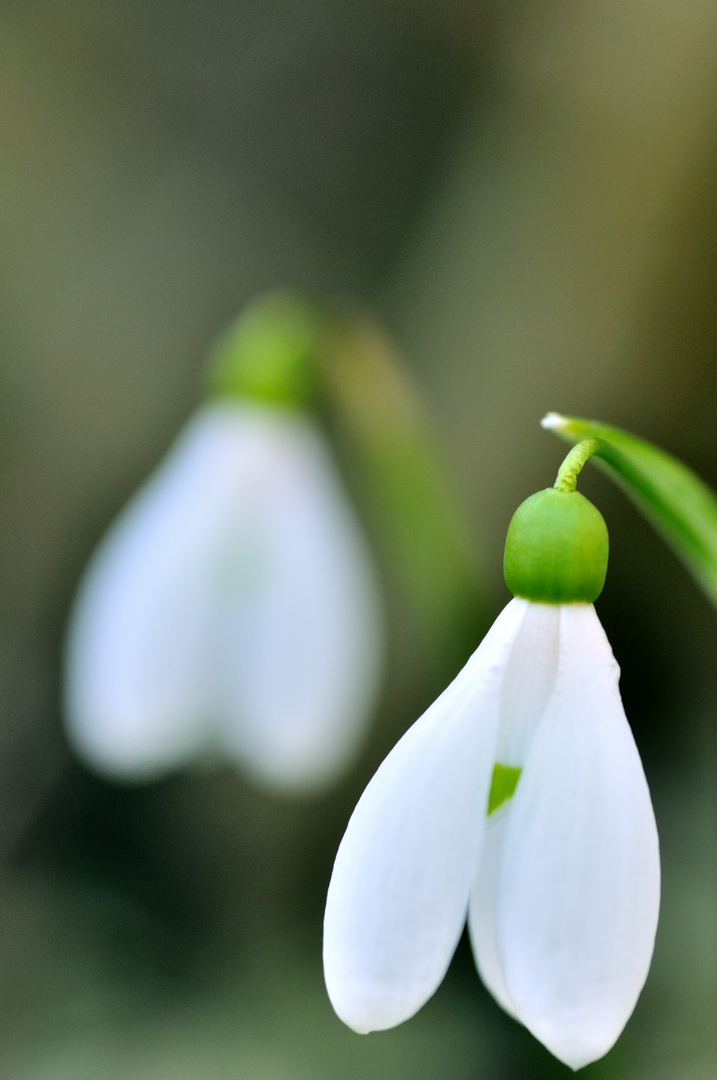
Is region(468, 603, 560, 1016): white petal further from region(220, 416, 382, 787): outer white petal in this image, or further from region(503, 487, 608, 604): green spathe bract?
region(220, 416, 382, 787): outer white petal

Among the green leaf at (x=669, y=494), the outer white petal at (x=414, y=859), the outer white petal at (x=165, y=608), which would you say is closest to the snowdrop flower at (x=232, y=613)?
the outer white petal at (x=165, y=608)

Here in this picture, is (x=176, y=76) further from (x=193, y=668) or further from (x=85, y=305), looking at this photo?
(x=193, y=668)

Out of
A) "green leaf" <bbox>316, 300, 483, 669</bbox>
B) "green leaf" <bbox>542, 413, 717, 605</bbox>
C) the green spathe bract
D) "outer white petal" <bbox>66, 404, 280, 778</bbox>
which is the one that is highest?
"green leaf" <bbox>542, 413, 717, 605</bbox>

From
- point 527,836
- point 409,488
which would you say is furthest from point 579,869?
point 409,488

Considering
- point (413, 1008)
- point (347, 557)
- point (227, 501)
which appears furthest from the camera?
point (347, 557)

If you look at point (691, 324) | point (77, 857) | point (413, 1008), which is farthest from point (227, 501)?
point (691, 324)

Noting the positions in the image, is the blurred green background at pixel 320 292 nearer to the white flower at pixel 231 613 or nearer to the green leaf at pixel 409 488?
the white flower at pixel 231 613

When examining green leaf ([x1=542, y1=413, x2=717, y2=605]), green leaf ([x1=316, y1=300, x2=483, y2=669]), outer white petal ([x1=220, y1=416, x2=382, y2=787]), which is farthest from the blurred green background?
green leaf ([x1=542, y1=413, x2=717, y2=605])

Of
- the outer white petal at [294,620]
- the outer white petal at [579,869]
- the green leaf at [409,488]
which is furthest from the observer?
the outer white petal at [294,620]
